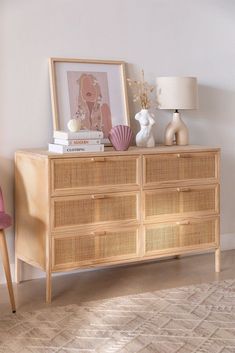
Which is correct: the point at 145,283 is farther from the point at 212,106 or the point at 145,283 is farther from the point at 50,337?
the point at 212,106

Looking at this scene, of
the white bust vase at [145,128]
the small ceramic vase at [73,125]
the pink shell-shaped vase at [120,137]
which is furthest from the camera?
the white bust vase at [145,128]

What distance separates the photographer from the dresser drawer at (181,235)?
387 centimetres

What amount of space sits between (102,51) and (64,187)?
1.08m

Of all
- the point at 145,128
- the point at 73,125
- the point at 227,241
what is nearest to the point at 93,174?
the point at 73,125

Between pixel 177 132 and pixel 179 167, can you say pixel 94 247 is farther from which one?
pixel 177 132

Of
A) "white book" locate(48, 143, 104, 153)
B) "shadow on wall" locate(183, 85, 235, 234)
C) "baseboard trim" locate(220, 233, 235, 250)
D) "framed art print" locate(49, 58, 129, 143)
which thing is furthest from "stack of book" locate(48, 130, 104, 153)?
"baseboard trim" locate(220, 233, 235, 250)

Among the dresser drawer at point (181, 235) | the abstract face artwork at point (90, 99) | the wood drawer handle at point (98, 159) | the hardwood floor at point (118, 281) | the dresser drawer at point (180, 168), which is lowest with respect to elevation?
the hardwood floor at point (118, 281)

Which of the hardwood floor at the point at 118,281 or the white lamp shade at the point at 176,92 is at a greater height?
the white lamp shade at the point at 176,92

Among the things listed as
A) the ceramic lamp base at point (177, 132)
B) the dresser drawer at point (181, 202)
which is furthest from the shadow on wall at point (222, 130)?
the dresser drawer at point (181, 202)

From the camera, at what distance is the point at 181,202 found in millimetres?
3959

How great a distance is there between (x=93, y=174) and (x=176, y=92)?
92cm

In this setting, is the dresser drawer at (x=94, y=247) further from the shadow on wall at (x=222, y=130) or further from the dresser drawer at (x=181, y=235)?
the shadow on wall at (x=222, y=130)

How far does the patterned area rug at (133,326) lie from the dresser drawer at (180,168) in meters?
0.70

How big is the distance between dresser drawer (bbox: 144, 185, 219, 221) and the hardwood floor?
40cm
